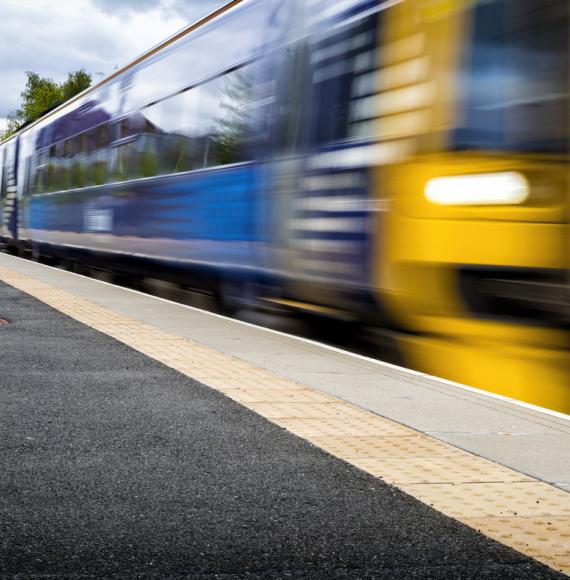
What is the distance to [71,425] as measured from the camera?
21.0ft

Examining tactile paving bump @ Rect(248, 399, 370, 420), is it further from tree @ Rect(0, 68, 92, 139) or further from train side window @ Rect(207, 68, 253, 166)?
tree @ Rect(0, 68, 92, 139)

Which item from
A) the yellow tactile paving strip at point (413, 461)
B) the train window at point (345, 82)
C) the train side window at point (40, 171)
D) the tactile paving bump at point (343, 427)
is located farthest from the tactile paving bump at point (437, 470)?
the train side window at point (40, 171)

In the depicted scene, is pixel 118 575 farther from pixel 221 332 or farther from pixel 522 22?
pixel 221 332

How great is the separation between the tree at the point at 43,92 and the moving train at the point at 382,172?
9449cm

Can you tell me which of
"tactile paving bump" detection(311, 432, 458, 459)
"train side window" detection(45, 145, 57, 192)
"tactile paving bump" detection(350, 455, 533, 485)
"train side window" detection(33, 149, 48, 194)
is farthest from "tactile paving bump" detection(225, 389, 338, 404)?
"train side window" detection(33, 149, 48, 194)

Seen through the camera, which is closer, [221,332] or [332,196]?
[332,196]

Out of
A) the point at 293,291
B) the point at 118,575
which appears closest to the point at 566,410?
the point at 118,575

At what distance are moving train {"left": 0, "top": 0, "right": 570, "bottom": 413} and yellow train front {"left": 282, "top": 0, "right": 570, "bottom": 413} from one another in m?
0.01

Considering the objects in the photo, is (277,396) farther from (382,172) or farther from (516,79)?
(516,79)

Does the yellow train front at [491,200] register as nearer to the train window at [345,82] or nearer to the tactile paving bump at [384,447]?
the tactile paving bump at [384,447]

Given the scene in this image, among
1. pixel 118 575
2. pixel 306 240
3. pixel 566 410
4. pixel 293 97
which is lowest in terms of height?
pixel 118 575

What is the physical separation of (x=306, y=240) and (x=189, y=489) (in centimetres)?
405

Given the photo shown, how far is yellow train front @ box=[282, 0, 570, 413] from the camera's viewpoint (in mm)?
5344

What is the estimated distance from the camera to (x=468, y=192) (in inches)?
235
